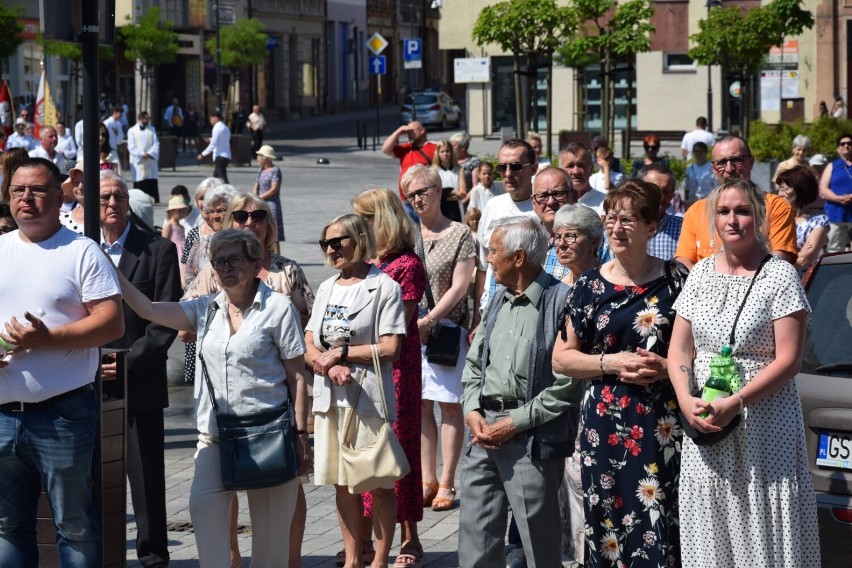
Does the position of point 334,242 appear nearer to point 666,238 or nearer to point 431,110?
point 666,238

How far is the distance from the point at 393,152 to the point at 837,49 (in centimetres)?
3348

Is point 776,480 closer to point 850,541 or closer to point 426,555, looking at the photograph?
point 850,541

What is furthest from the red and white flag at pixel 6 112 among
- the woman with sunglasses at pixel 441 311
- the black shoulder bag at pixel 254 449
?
the black shoulder bag at pixel 254 449

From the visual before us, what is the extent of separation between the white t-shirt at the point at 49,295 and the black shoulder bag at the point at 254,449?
2.41ft

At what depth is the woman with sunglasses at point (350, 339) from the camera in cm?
707

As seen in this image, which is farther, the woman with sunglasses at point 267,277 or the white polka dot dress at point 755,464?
the woman with sunglasses at point 267,277

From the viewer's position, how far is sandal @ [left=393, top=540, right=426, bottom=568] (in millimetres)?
7418

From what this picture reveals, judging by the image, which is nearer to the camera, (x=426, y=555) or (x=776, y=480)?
(x=776, y=480)

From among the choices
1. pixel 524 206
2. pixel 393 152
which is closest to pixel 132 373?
pixel 524 206

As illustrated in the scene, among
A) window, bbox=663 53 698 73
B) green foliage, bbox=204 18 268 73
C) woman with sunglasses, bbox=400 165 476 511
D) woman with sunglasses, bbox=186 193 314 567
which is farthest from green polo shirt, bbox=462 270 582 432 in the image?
green foliage, bbox=204 18 268 73

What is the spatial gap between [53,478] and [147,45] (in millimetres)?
47761

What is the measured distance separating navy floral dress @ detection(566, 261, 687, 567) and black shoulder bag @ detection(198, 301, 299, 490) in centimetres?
134

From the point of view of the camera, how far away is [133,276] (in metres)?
7.30

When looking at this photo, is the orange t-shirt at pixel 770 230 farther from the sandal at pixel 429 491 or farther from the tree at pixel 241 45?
the tree at pixel 241 45
